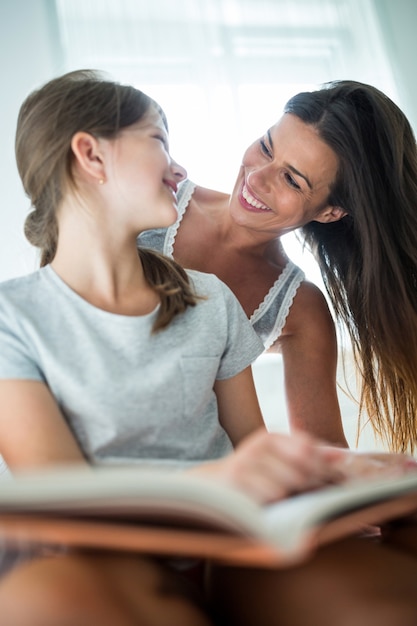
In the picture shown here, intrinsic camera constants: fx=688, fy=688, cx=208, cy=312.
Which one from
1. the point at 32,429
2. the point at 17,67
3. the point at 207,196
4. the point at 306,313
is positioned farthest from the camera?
the point at 17,67

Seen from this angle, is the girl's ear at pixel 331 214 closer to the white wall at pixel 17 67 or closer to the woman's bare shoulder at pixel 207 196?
the woman's bare shoulder at pixel 207 196

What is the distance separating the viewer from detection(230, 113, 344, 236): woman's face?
142cm

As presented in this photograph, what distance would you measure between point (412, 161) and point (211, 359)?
2.42 feet

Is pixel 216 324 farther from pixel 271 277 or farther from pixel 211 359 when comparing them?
pixel 271 277

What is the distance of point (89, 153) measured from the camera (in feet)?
3.38

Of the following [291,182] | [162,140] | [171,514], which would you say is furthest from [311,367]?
[171,514]

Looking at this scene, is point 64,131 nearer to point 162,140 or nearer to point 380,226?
point 162,140

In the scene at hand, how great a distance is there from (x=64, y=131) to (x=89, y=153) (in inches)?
1.9

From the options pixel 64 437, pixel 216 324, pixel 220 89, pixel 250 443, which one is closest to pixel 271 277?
pixel 216 324

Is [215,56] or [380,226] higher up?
[215,56]

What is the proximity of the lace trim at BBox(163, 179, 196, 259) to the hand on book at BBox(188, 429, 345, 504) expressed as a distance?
0.85 m

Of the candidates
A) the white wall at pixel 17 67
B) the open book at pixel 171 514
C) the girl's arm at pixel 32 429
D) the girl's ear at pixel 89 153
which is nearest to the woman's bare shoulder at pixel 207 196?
the girl's ear at pixel 89 153

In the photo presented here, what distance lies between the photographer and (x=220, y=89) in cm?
286

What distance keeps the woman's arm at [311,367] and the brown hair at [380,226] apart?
0.22 ft
